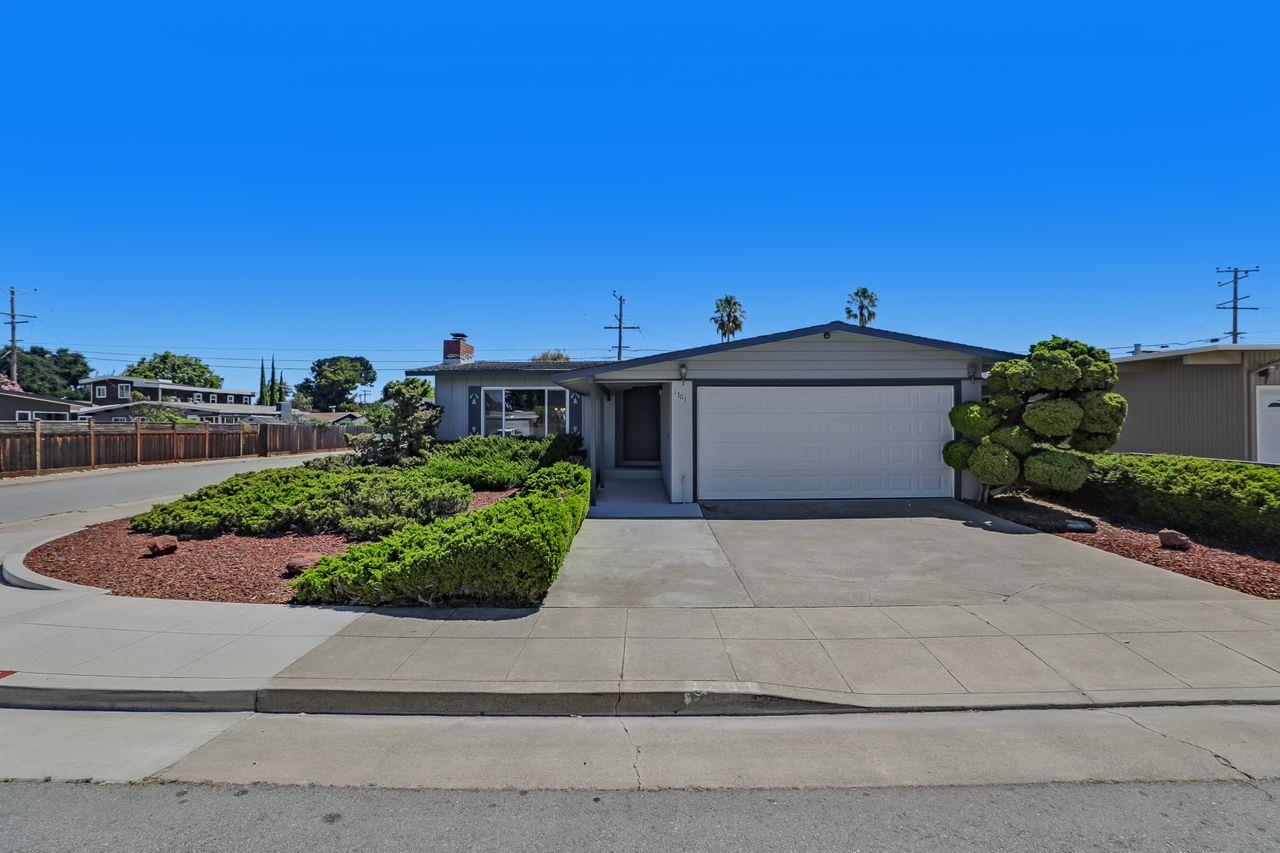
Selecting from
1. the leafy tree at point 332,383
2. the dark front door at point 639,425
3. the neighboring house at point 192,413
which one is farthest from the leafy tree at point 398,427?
the leafy tree at point 332,383

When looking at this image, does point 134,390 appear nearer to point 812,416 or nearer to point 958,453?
point 812,416

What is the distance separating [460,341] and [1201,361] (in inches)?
764

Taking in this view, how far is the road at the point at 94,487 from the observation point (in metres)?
12.8

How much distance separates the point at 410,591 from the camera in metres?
5.76

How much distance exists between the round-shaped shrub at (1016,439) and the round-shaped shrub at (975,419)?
0.23 m

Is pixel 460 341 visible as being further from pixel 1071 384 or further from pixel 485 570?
pixel 1071 384

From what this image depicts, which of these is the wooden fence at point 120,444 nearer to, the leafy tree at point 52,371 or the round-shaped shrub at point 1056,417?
the round-shaped shrub at point 1056,417

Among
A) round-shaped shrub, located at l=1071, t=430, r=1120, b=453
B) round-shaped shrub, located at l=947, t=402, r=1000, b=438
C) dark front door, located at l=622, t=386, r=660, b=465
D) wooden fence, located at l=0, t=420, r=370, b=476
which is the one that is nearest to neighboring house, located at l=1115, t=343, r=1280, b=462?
round-shaped shrub, located at l=1071, t=430, r=1120, b=453

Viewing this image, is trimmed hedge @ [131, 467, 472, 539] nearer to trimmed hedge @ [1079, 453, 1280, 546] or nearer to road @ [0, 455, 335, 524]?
road @ [0, 455, 335, 524]

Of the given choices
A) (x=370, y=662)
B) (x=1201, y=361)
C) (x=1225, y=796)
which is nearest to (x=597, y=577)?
(x=370, y=662)

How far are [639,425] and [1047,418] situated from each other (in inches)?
388

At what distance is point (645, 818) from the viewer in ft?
9.53

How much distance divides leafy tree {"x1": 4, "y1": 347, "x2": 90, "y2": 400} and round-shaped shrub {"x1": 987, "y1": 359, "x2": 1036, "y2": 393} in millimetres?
77825

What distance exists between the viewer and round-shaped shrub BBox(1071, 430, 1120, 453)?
10031 mm
